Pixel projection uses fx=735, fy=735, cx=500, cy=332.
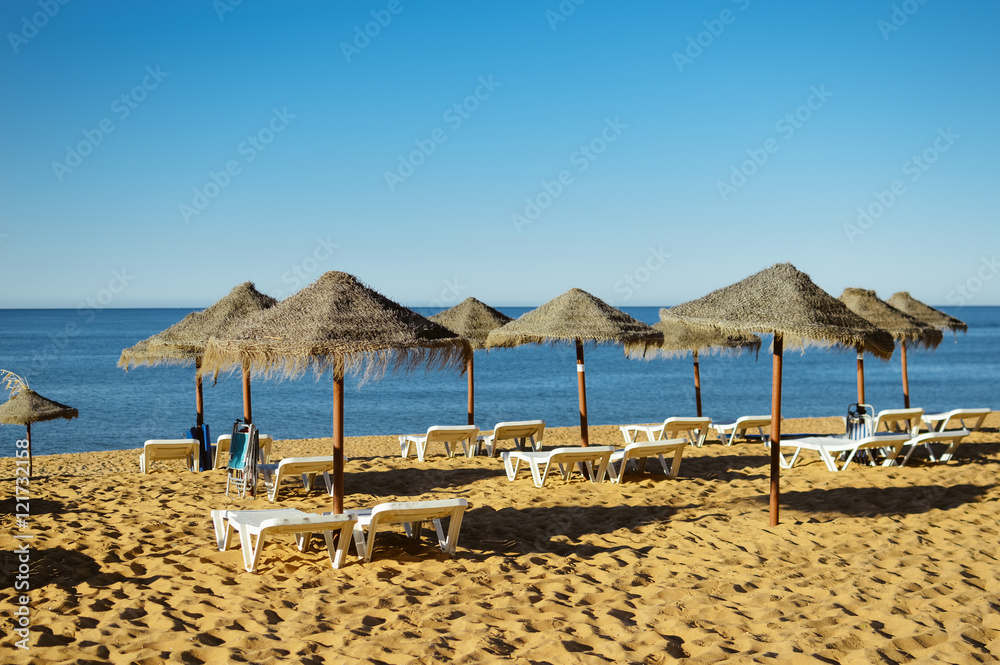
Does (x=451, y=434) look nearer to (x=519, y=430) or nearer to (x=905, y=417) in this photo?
(x=519, y=430)

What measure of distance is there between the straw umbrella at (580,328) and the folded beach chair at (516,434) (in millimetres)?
1141

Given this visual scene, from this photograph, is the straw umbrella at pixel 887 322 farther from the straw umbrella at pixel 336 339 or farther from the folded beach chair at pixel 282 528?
the folded beach chair at pixel 282 528

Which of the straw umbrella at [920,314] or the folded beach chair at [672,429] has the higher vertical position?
the straw umbrella at [920,314]

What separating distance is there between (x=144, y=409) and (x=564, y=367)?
32.9m

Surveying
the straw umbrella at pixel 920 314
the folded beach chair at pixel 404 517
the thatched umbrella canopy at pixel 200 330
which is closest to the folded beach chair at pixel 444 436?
the thatched umbrella canopy at pixel 200 330

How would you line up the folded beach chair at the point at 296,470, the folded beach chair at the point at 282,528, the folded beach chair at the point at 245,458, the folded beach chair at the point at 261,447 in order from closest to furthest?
the folded beach chair at the point at 282,528
the folded beach chair at the point at 245,458
the folded beach chair at the point at 296,470
the folded beach chair at the point at 261,447

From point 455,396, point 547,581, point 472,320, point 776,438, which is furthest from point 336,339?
point 455,396

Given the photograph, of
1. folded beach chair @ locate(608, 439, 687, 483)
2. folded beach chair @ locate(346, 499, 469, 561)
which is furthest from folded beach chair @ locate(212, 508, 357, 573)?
folded beach chair @ locate(608, 439, 687, 483)

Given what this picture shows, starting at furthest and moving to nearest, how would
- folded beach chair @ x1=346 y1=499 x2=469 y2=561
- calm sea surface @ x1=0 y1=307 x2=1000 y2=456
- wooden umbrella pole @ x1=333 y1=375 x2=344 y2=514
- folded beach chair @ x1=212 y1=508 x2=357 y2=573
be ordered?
calm sea surface @ x1=0 y1=307 x2=1000 y2=456 → wooden umbrella pole @ x1=333 y1=375 x2=344 y2=514 → folded beach chair @ x1=346 y1=499 x2=469 y2=561 → folded beach chair @ x1=212 y1=508 x2=357 y2=573

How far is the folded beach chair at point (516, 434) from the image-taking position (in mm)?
10398

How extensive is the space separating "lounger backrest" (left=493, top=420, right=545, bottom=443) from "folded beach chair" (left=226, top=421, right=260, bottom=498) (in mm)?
3642

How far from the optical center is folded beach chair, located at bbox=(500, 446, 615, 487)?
26.6ft

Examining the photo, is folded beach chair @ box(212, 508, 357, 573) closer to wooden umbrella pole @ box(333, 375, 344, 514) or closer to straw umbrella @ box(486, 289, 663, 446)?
wooden umbrella pole @ box(333, 375, 344, 514)

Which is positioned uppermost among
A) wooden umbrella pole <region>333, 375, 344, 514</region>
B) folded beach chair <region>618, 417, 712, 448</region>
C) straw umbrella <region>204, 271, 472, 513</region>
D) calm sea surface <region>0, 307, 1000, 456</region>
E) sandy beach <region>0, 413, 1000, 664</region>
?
straw umbrella <region>204, 271, 472, 513</region>
